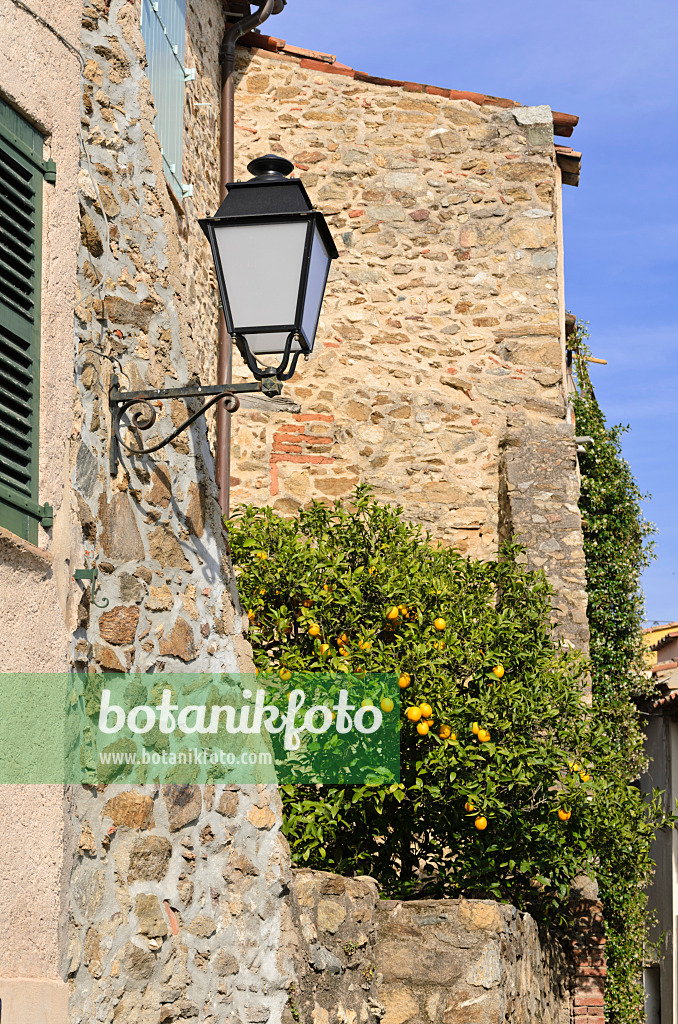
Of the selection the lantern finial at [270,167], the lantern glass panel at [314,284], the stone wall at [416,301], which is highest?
the stone wall at [416,301]

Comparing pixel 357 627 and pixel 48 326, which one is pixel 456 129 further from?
pixel 48 326

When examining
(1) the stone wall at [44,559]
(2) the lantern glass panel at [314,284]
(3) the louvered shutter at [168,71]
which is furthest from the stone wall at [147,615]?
(3) the louvered shutter at [168,71]

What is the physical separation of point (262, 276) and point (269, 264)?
5 centimetres

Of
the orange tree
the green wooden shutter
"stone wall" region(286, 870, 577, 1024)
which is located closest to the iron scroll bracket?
the green wooden shutter

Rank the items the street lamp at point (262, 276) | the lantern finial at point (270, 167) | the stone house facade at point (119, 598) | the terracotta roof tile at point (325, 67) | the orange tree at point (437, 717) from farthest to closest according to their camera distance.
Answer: the terracotta roof tile at point (325, 67)
the orange tree at point (437, 717)
the lantern finial at point (270, 167)
the street lamp at point (262, 276)
the stone house facade at point (119, 598)

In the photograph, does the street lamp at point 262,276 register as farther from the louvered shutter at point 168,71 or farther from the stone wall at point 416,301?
the stone wall at point 416,301

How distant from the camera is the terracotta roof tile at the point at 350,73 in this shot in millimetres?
9047

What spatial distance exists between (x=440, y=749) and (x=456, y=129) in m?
5.74

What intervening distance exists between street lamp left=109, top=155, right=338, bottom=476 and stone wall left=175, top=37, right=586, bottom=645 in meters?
4.76

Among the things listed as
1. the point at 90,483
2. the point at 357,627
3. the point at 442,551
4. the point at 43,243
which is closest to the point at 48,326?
the point at 43,243

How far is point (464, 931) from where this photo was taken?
5.01m

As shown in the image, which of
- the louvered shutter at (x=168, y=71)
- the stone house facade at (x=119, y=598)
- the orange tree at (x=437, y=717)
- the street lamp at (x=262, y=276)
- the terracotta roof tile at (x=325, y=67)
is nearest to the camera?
the stone house facade at (x=119, y=598)

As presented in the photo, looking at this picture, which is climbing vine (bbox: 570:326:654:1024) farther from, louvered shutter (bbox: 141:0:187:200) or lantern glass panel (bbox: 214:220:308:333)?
lantern glass panel (bbox: 214:220:308:333)

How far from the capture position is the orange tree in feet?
18.4
